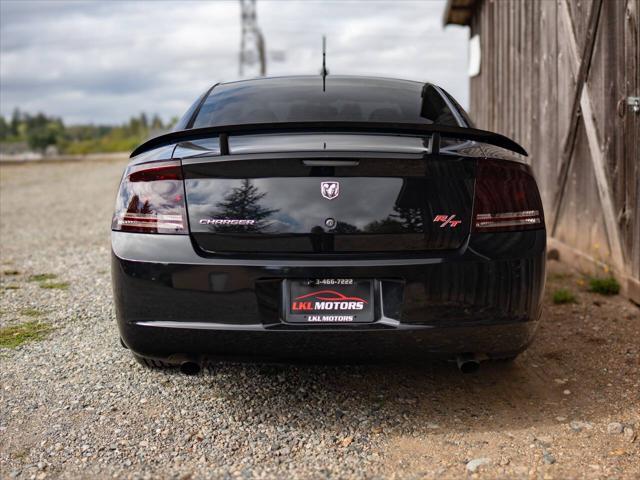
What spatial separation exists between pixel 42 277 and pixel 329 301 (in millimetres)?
4362

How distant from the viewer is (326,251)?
283 cm

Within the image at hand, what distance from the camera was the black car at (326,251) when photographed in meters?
2.82

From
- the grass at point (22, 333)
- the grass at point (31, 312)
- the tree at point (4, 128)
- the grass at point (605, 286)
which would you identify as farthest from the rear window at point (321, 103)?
the tree at point (4, 128)

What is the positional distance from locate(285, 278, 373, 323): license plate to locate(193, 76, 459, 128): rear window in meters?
1.16

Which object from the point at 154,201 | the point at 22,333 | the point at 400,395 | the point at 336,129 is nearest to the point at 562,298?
the point at 400,395

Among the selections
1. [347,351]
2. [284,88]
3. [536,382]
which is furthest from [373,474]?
[284,88]

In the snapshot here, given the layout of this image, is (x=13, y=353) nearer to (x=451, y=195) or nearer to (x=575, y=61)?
(x=451, y=195)

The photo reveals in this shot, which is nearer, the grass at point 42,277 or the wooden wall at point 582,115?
the wooden wall at point 582,115

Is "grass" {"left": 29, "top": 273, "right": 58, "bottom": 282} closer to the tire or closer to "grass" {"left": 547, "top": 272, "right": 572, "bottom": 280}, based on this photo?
the tire

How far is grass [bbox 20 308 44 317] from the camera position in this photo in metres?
5.00

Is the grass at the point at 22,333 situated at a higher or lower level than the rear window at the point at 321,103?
lower

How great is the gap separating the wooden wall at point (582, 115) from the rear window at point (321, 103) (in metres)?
2.01

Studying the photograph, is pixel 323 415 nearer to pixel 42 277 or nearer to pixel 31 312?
pixel 31 312

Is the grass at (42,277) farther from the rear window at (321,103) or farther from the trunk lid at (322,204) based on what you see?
the trunk lid at (322,204)
